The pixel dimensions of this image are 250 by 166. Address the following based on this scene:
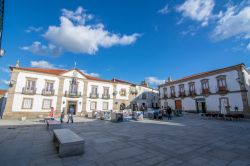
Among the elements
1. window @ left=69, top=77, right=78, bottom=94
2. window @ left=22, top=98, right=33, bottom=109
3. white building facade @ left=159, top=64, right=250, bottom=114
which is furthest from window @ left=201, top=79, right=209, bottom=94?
window @ left=22, top=98, right=33, bottom=109

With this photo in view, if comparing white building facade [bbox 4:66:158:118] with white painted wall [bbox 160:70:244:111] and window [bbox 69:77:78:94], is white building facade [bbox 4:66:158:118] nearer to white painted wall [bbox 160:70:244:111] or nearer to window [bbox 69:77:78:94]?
window [bbox 69:77:78:94]

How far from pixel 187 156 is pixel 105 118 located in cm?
1398

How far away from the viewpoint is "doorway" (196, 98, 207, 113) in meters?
23.2

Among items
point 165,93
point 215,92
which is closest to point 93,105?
point 165,93

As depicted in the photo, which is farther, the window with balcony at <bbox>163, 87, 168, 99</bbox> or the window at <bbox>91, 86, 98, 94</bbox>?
the window with balcony at <bbox>163, 87, 168, 99</bbox>

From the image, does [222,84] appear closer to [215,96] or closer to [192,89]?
[215,96]

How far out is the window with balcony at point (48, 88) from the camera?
20.7 m

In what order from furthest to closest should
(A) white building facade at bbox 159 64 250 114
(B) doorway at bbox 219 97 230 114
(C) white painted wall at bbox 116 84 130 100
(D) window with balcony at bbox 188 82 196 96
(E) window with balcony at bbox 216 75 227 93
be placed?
(C) white painted wall at bbox 116 84 130 100
(D) window with balcony at bbox 188 82 196 96
(E) window with balcony at bbox 216 75 227 93
(B) doorway at bbox 219 97 230 114
(A) white building facade at bbox 159 64 250 114

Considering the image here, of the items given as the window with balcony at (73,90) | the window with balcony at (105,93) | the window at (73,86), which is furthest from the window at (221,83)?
the window at (73,86)

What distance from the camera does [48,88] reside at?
838 inches

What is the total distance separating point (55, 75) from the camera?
2186 cm

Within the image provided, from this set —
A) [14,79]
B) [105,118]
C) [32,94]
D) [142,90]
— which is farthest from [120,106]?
[14,79]

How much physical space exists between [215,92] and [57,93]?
27208 mm

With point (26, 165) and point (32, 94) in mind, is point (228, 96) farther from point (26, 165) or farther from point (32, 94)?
point (32, 94)
